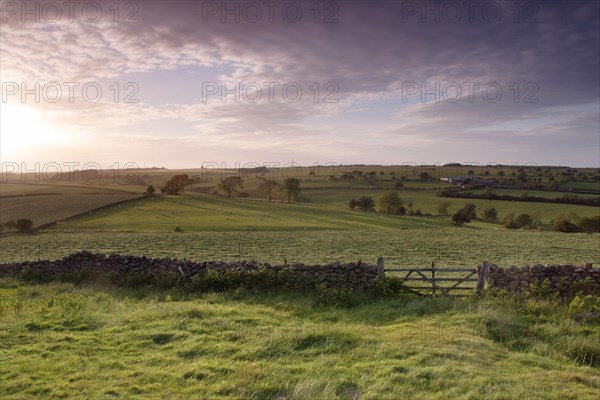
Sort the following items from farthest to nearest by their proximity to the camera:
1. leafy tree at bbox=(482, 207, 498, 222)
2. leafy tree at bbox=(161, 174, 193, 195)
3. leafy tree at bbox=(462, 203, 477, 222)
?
leafy tree at bbox=(161, 174, 193, 195)
leafy tree at bbox=(482, 207, 498, 222)
leafy tree at bbox=(462, 203, 477, 222)

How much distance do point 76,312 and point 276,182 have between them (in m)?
87.6

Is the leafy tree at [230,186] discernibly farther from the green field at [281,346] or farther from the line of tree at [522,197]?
the green field at [281,346]

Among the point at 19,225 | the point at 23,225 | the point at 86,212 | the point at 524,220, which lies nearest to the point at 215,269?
the point at 23,225

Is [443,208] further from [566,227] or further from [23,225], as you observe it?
[23,225]

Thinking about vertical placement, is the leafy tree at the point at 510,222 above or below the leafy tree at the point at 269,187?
below

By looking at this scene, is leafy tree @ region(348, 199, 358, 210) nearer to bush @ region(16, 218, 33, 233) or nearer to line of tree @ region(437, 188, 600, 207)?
line of tree @ region(437, 188, 600, 207)

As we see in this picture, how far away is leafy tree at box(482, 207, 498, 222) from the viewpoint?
3022 inches

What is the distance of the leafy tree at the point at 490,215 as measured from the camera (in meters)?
76.8

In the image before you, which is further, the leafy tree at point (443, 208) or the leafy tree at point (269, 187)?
the leafy tree at point (269, 187)

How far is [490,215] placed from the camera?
77.4 metres

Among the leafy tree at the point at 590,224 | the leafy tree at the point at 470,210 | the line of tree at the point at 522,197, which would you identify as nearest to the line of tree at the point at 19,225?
the leafy tree at the point at 470,210

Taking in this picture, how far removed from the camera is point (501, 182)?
362 ft

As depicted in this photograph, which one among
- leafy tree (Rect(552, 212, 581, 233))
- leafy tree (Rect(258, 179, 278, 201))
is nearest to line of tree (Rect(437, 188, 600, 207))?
leafy tree (Rect(552, 212, 581, 233))

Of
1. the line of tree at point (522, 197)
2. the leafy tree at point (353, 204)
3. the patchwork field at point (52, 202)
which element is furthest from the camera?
the leafy tree at point (353, 204)
